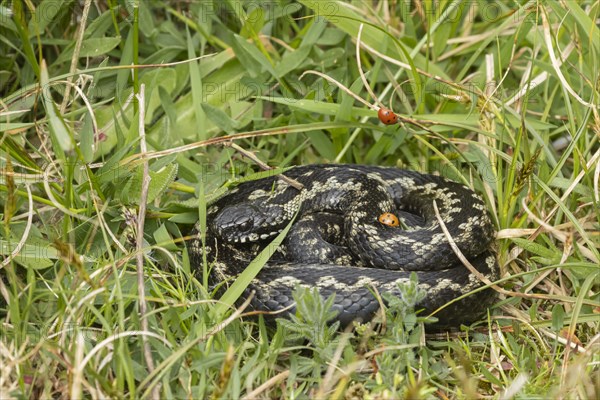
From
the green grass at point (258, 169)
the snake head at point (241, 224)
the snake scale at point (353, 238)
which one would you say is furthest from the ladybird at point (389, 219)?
the snake head at point (241, 224)

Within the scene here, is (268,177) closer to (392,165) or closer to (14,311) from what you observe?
(392,165)

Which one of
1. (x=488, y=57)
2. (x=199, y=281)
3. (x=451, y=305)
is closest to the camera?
(x=451, y=305)

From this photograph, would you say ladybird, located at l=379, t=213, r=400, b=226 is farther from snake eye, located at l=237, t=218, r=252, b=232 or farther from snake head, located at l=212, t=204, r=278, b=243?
snake eye, located at l=237, t=218, r=252, b=232

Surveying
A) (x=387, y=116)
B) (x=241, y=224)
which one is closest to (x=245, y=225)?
(x=241, y=224)

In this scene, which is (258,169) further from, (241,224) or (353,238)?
Result: (353,238)

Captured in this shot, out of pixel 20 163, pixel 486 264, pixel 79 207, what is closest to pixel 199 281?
pixel 79 207

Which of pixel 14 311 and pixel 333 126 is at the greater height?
pixel 333 126

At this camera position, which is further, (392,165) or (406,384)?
(392,165)
